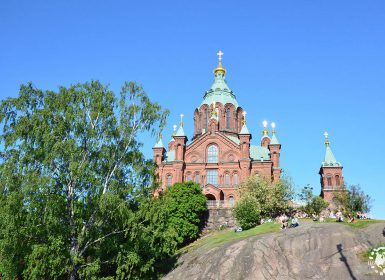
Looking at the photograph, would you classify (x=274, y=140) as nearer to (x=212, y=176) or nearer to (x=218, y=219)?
(x=212, y=176)

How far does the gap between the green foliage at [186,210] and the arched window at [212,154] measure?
1278cm

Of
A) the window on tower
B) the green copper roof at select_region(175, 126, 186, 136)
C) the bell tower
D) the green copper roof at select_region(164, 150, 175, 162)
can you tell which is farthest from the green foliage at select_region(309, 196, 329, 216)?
the green copper roof at select_region(164, 150, 175, 162)

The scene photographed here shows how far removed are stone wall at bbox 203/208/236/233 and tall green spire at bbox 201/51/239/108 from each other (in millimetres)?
25707

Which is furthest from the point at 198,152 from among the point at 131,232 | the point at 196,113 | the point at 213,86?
the point at 131,232

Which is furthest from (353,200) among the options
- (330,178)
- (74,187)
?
(74,187)

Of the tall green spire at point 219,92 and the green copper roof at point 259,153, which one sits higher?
the tall green spire at point 219,92

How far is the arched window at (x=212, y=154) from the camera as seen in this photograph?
2549 inches

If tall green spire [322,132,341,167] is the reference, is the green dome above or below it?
above

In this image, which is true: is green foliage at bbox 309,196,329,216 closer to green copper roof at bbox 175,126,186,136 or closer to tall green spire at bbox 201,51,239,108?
green copper roof at bbox 175,126,186,136

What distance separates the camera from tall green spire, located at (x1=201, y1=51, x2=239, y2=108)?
74.9m

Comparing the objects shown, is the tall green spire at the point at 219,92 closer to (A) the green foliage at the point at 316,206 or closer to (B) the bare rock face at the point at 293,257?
(A) the green foliage at the point at 316,206

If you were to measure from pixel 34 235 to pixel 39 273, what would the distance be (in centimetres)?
262

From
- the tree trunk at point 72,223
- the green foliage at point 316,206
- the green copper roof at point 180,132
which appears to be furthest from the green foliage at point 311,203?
the tree trunk at point 72,223

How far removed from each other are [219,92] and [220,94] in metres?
0.58
